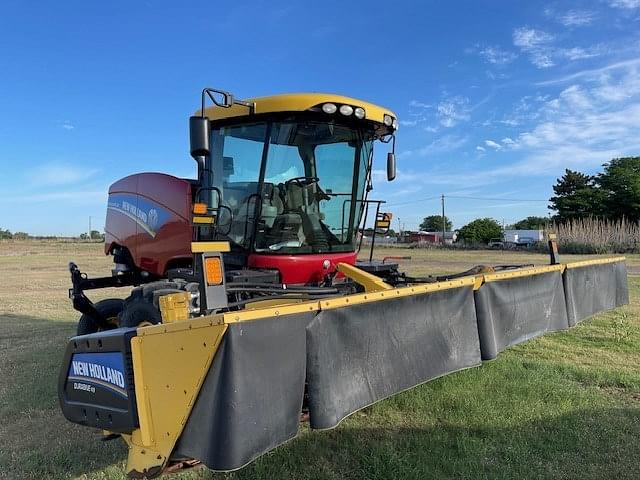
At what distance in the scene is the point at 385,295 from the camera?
3.32m

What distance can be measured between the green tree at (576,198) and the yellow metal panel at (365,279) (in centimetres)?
5334

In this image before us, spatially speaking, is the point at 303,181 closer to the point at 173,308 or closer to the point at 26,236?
the point at 173,308

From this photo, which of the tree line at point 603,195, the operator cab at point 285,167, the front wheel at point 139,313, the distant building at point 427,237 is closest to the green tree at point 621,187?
the tree line at point 603,195

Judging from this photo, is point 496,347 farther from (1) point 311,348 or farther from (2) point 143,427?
(2) point 143,427

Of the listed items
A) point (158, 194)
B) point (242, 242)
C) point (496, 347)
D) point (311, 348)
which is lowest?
point (496, 347)

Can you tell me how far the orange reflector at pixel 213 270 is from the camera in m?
Result: 2.88

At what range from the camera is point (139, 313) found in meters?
4.05

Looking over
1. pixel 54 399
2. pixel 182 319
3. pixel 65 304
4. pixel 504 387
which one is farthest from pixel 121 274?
pixel 65 304

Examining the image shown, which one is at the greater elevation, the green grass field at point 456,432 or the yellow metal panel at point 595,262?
the yellow metal panel at point 595,262

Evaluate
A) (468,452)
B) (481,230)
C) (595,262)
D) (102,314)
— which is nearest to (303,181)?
(468,452)

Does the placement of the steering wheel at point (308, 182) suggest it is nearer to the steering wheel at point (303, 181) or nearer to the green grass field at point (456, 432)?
the steering wheel at point (303, 181)

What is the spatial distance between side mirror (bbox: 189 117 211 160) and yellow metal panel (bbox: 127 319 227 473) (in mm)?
1738

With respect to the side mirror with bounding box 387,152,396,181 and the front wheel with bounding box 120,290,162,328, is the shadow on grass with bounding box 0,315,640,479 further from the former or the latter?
the side mirror with bounding box 387,152,396,181

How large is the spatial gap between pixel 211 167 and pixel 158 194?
106cm
